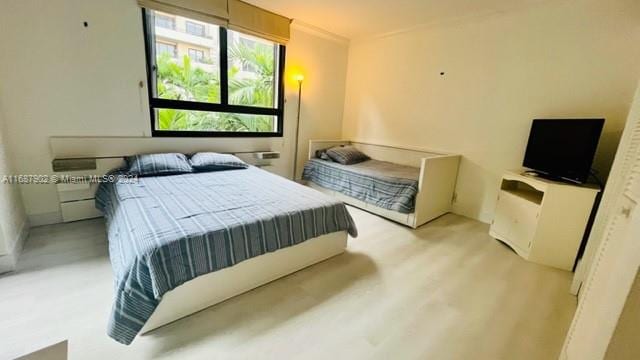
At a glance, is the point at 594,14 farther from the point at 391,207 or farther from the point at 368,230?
the point at 368,230

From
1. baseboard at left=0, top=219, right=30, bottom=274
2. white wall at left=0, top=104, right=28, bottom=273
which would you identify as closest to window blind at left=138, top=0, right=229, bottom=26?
white wall at left=0, top=104, right=28, bottom=273

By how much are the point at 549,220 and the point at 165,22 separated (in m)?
4.11

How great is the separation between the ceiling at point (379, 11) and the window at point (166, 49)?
1.05 m

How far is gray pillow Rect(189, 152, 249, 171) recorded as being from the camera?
9.27ft

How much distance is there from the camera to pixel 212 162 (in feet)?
9.43

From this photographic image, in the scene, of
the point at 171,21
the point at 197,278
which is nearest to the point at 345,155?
the point at 171,21

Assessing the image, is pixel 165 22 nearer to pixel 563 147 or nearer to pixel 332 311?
→ pixel 332 311

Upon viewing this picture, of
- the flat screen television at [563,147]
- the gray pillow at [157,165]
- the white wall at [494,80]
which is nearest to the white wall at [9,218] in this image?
the gray pillow at [157,165]

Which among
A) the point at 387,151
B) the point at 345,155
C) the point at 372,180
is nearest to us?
the point at 372,180

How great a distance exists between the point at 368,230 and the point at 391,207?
395 millimetres

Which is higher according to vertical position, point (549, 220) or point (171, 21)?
point (171, 21)

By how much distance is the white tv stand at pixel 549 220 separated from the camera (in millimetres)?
2096

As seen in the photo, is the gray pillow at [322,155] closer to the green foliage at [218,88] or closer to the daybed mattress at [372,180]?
the daybed mattress at [372,180]

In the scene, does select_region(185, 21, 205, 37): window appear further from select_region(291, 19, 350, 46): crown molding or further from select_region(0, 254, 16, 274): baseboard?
select_region(0, 254, 16, 274): baseboard
